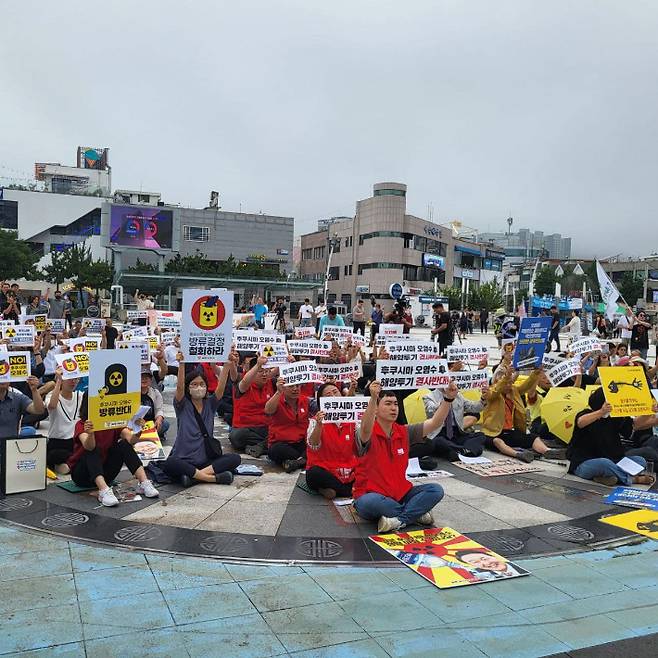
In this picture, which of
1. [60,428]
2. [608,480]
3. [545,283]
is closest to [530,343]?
[608,480]

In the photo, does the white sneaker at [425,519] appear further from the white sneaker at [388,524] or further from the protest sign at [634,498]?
the protest sign at [634,498]

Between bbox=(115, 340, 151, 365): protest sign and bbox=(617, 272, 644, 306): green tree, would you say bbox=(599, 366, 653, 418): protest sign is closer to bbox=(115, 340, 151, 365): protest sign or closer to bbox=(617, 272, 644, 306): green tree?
bbox=(115, 340, 151, 365): protest sign

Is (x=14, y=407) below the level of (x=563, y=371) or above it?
below

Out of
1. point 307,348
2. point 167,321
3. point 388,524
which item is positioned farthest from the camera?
point 167,321

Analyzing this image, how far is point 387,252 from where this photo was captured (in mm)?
79312

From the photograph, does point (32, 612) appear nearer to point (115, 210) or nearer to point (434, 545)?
point (434, 545)

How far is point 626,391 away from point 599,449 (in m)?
0.77

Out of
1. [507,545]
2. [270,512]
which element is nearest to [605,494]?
[507,545]

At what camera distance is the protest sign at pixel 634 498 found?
22.5ft

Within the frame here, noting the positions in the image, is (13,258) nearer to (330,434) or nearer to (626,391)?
(330,434)

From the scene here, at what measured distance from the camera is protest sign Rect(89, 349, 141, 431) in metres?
6.43

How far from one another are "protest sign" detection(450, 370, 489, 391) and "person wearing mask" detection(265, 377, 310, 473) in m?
2.03

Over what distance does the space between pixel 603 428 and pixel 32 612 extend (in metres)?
6.43

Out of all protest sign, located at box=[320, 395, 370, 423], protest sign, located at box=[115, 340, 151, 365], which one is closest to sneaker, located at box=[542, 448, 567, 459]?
protest sign, located at box=[320, 395, 370, 423]
